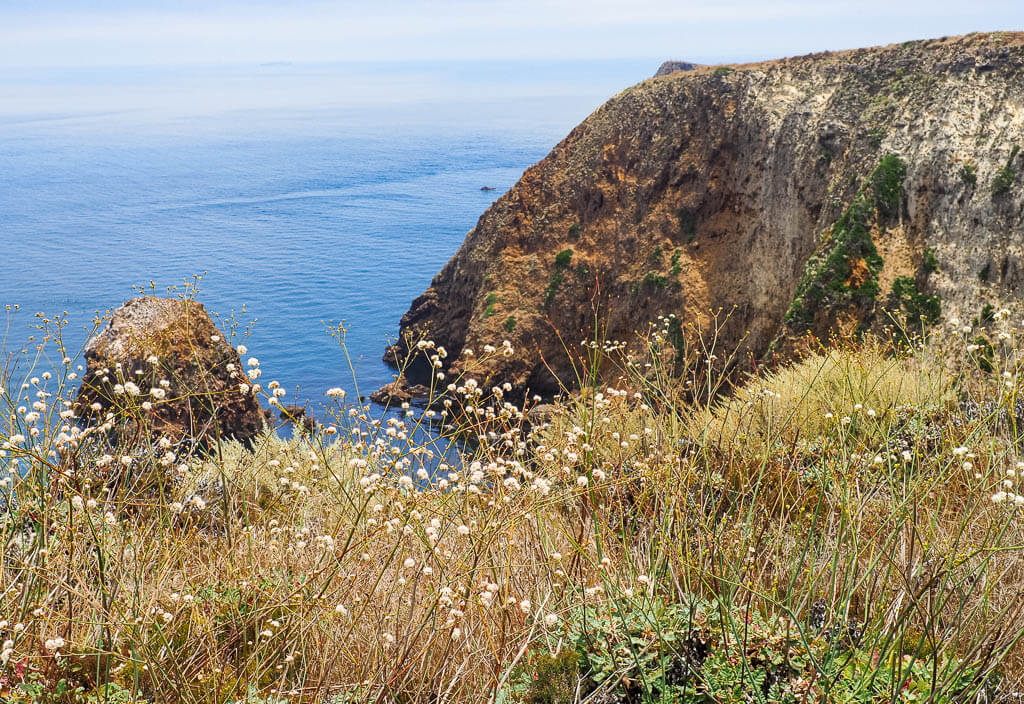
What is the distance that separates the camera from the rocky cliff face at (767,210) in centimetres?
2834

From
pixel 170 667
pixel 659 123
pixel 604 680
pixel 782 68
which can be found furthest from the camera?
pixel 659 123

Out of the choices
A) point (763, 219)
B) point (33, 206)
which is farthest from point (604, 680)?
point (33, 206)

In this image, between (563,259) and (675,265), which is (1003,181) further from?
(563,259)

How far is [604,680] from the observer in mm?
3578

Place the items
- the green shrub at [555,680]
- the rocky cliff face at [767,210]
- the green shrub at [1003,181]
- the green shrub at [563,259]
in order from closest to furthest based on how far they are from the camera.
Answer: the green shrub at [555,680] → the green shrub at [1003,181] → the rocky cliff face at [767,210] → the green shrub at [563,259]

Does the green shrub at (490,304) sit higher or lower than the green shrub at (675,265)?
lower

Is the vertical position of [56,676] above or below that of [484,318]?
above

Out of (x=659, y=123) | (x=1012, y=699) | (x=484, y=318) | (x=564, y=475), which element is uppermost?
(x=659, y=123)

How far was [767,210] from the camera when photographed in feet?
127

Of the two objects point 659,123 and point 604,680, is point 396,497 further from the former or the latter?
point 659,123

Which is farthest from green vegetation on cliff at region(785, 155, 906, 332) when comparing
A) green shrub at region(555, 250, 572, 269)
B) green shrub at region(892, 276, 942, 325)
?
green shrub at region(555, 250, 572, 269)

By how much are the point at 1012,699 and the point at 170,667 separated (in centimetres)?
411

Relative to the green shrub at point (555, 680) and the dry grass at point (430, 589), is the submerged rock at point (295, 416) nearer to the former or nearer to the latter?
the dry grass at point (430, 589)

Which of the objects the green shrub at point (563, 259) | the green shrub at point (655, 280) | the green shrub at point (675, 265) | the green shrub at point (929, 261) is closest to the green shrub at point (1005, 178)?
the green shrub at point (929, 261)
